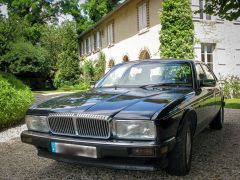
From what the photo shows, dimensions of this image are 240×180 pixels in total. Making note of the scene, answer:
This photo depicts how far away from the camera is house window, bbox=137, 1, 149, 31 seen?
1784 cm

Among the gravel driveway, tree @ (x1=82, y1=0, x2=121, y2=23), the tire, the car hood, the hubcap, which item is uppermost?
tree @ (x1=82, y1=0, x2=121, y2=23)

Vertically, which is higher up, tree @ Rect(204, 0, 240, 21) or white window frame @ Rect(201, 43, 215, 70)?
tree @ Rect(204, 0, 240, 21)

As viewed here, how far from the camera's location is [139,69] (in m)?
5.26

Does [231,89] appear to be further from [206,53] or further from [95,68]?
[95,68]

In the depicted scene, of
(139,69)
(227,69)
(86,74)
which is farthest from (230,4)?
(86,74)

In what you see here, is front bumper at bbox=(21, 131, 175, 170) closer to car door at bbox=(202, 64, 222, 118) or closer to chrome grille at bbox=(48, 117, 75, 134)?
chrome grille at bbox=(48, 117, 75, 134)

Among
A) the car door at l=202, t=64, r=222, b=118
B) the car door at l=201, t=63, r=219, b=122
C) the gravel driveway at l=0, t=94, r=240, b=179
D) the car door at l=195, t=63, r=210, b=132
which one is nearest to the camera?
the gravel driveway at l=0, t=94, r=240, b=179

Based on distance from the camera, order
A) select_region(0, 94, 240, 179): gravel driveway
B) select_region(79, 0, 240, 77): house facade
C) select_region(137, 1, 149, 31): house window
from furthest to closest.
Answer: select_region(137, 1, 149, 31): house window → select_region(79, 0, 240, 77): house facade → select_region(0, 94, 240, 179): gravel driveway

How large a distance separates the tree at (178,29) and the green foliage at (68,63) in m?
16.2

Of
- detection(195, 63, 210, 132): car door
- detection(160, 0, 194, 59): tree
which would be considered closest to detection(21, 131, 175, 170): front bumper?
detection(195, 63, 210, 132): car door

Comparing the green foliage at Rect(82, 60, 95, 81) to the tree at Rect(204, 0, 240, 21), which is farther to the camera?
the green foliage at Rect(82, 60, 95, 81)

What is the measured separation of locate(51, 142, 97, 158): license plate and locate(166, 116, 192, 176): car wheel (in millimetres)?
926

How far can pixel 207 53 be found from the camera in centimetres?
1625

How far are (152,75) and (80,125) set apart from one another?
5.94 ft
